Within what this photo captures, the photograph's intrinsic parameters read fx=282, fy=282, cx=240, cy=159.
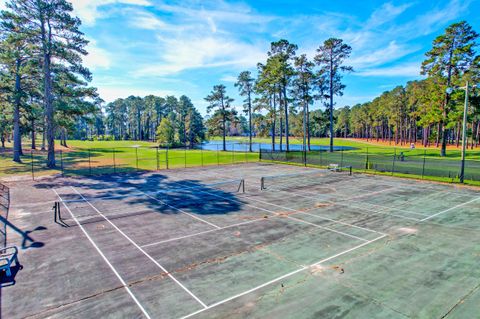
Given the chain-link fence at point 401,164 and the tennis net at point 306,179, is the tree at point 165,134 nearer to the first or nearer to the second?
the chain-link fence at point 401,164

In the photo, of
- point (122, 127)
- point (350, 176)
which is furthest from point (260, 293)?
point (122, 127)

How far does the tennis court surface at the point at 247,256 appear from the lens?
7246mm

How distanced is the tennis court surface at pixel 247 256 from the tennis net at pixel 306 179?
332 cm

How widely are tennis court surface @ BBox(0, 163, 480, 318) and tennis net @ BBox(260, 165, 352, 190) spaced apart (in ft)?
10.9

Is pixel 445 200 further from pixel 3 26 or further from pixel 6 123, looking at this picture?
pixel 6 123

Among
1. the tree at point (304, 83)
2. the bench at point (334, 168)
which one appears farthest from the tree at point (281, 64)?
the bench at point (334, 168)

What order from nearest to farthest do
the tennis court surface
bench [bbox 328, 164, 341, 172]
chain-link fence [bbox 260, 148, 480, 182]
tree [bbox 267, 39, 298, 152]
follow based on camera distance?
the tennis court surface → chain-link fence [bbox 260, 148, 480, 182] → bench [bbox 328, 164, 341, 172] → tree [bbox 267, 39, 298, 152]

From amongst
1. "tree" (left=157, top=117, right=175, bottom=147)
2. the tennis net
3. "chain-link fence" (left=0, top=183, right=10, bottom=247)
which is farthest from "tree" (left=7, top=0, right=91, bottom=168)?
"tree" (left=157, top=117, right=175, bottom=147)

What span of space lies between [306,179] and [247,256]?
17715mm

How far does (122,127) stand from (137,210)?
129m

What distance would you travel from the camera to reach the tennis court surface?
23.8ft

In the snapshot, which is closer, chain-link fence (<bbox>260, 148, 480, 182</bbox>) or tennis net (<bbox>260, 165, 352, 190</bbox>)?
tennis net (<bbox>260, 165, 352, 190</bbox>)

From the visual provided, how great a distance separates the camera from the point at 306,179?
2677cm

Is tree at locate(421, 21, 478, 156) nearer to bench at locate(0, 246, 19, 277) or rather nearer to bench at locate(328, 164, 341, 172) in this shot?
bench at locate(328, 164, 341, 172)
